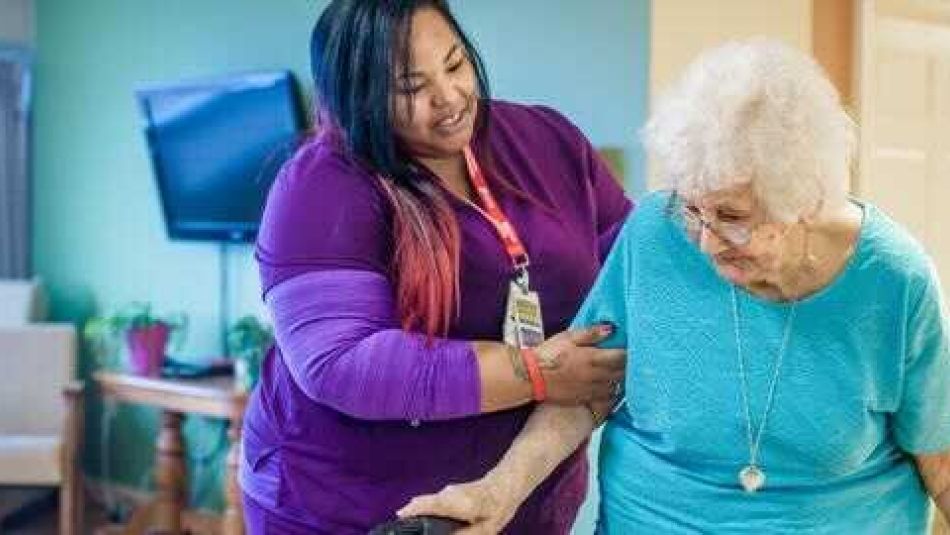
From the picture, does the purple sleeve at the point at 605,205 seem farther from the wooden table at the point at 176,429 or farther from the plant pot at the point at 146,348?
the plant pot at the point at 146,348

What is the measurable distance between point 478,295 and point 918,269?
52 centimetres

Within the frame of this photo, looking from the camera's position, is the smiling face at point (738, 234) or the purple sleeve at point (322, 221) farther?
the purple sleeve at point (322, 221)

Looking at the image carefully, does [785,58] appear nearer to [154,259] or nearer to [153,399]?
[153,399]

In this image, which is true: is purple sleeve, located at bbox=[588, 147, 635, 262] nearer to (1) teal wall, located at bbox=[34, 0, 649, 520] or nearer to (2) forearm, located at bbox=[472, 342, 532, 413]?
(2) forearm, located at bbox=[472, 342, 532, 413]

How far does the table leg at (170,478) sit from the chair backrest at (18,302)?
862mm

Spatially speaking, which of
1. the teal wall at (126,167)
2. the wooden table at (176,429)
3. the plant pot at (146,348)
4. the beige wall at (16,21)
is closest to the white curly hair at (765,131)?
the wooden table at (176,429)

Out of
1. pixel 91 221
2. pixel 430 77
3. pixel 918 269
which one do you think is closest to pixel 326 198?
pixel 430 77

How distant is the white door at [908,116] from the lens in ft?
10.8

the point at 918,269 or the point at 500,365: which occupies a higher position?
the point at 918,269

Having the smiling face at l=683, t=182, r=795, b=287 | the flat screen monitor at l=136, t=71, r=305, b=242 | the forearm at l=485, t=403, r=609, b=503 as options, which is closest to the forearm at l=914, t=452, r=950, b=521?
the smiling face at l=683, t=182, r=795, b=287

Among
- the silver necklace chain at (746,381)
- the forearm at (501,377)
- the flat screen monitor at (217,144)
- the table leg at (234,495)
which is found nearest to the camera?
the silver necklace chain at (746,381)

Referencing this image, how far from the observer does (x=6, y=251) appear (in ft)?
15.5

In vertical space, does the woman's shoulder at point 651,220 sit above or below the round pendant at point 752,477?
above

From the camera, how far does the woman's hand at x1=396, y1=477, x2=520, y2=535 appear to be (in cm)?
125
